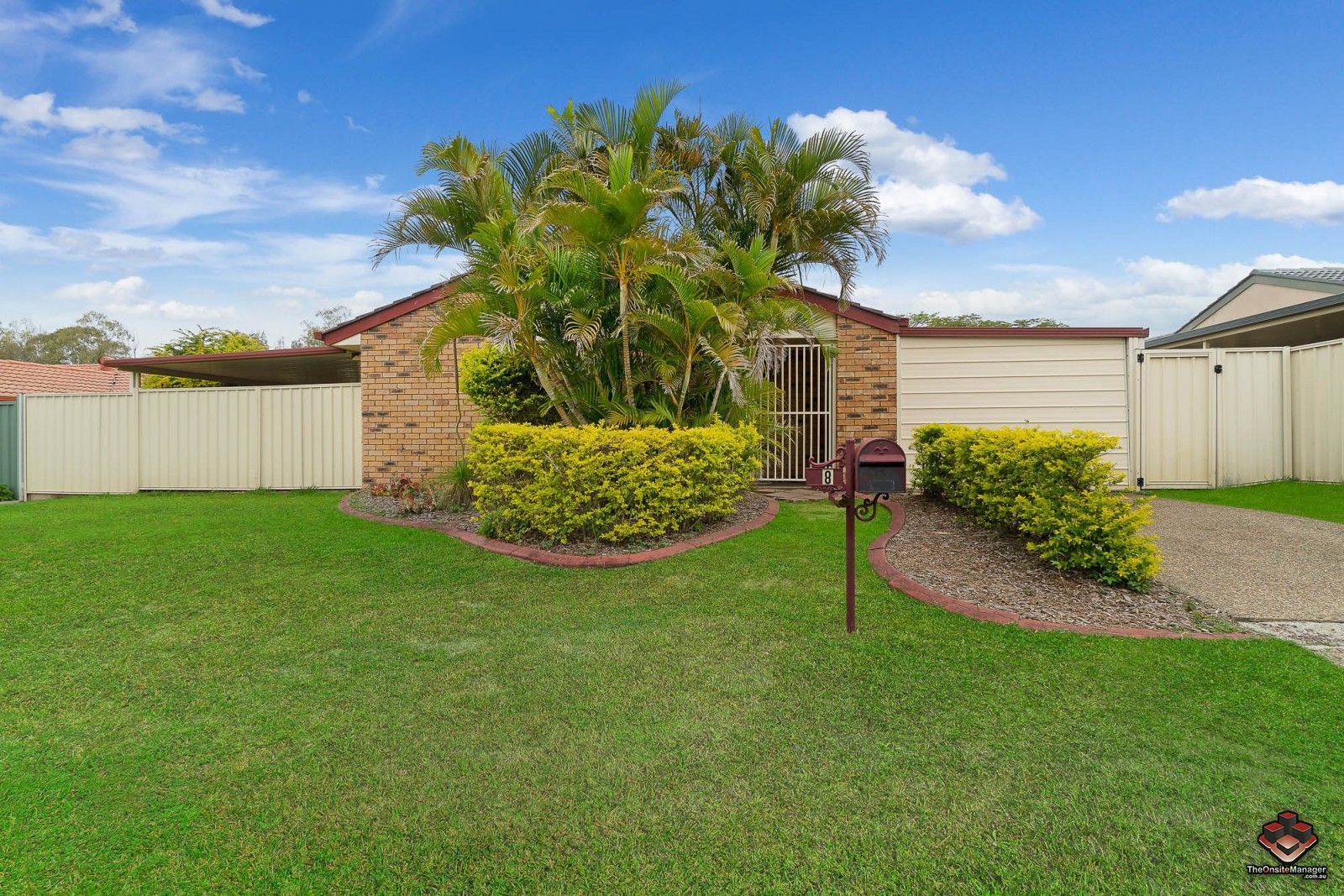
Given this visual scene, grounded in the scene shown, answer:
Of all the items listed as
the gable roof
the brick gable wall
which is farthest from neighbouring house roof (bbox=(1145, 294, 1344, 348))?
the brick gable wall

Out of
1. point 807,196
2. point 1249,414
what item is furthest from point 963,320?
point 807,196

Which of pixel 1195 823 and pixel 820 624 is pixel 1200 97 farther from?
pixel 1195 823

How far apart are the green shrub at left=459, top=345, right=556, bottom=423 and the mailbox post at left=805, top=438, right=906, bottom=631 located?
4798 millimetres

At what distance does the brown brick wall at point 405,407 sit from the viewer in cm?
978

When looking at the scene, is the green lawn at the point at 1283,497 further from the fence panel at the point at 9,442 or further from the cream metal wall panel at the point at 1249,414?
the fence panel at the point at 9,442

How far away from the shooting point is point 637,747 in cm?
245

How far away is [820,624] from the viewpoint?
12.5 feet

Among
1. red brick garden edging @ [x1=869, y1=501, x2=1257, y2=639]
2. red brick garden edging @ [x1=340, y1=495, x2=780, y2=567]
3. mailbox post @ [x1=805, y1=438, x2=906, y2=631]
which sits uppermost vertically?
mailbox post @ [x1=805, y1=438, x2=906, y2=631]

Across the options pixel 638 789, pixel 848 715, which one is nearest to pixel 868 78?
pixel 848 715

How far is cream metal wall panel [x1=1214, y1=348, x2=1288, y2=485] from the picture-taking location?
365 inches

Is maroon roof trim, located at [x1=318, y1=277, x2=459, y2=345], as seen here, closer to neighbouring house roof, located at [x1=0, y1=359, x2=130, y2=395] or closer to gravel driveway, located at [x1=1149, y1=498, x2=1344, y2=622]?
gravel driveway, located at [x1=1149, y1=498, x2=1344, y2=622]

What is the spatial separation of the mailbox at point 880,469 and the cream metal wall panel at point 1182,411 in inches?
319

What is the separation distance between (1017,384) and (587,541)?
6.89m

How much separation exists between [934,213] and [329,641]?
666 inches
